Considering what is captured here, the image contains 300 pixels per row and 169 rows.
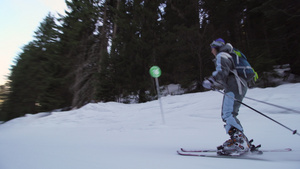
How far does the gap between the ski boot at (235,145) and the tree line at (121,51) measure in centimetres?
968

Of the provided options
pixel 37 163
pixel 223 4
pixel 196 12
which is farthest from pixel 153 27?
pixel 37 163

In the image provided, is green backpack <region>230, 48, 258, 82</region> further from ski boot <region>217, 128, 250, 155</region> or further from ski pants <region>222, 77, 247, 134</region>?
ski boot <region>217, 128, 250, 155</region>

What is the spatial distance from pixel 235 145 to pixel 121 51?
1178cm

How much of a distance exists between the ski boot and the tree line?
9685mm

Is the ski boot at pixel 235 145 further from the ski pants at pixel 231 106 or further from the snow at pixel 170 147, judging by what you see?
the snow at pixel 170 147

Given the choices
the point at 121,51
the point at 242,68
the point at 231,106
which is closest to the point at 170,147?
the point at 231,106

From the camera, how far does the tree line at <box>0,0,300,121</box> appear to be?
1246cm

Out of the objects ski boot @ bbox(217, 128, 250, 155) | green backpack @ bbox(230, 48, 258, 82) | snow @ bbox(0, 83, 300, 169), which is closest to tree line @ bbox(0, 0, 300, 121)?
snow @ bbox(0, 83, 300, 169)

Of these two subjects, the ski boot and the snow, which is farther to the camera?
the ski boot

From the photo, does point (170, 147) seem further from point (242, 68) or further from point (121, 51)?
point (121, 51)

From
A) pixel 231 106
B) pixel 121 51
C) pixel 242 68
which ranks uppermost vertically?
pixel 121 51

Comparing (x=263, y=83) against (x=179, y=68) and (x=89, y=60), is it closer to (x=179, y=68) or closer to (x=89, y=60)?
(x=179, y=68)

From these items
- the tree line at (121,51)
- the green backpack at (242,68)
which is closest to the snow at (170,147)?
the green backpack at (242,68)

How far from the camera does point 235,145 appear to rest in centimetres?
244
